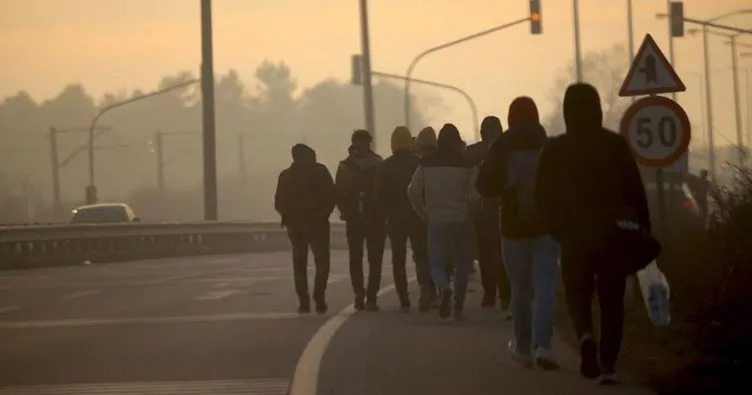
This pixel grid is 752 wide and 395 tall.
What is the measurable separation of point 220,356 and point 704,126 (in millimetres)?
93593

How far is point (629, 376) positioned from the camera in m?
12.4

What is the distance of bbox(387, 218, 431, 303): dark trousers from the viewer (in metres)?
19.9

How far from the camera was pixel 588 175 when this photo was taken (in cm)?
1194

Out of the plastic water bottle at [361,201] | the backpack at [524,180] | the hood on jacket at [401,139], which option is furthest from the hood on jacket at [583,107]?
the plastic water bottle at [361,201]

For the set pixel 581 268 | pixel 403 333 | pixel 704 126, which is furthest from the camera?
pixel 704 126

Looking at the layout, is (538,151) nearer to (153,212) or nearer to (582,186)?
(582,186)

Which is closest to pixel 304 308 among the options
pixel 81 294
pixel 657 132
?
pixel 657 132

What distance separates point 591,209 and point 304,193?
354 inches

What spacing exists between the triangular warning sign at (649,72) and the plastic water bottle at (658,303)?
8.91 feet

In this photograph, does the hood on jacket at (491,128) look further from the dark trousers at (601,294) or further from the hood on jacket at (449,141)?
the dark trousers at (601,294)

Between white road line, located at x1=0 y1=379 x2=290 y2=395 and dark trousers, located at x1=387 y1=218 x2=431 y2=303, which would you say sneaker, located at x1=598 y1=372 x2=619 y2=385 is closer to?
white road line, located at x1=0 y1=379 x2=290 y2=395

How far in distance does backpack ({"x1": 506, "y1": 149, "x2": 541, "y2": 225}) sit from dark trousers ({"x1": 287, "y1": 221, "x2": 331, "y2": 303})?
7526 millimetres

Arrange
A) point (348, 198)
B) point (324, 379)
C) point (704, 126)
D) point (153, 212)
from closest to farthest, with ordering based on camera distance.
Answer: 1. point (324, 379)
2. point (348, 198)
3. point (704, 126)
4. point (153, 212)

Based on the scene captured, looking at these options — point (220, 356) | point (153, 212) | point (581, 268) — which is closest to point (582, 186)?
point (581, 268)
